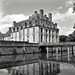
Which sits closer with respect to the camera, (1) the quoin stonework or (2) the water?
(2) the water

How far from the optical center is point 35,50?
43.8m

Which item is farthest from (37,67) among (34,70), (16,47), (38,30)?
(38,30)

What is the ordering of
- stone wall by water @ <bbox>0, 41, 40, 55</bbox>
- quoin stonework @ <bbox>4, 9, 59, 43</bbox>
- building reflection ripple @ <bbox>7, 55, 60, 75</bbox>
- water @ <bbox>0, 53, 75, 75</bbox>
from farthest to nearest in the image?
1. quoin stonework @ <bbox>4, 9, 59, 43</bbox>
2. stone wall by water @ <bbox>0, 41, 40, 55</bbox>
3. water @ <bbox>0, 53, 75, 75</bbox>
4. building reflection ripple @ <bbox>7, 55, 60, 75</bbox>

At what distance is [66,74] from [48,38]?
41.3m

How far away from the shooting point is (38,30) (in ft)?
160

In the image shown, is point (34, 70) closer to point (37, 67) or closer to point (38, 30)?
point (37, 67)

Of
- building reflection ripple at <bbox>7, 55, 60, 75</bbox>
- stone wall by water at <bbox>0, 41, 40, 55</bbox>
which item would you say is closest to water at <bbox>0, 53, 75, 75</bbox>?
building reflection ripple at <bbox>7, 55, 60, 75</bbox>

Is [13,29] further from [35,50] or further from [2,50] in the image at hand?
[2,50]

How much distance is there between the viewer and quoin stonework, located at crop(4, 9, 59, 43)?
49.2 meters

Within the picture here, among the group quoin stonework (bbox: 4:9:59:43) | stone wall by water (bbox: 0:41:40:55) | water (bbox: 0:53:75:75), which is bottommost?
water (bbox: 0:53:75:75)

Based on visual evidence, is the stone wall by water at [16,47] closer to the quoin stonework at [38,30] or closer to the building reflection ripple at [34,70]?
the quoin stonework at [38,30]

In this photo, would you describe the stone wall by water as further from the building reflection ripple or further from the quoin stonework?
the building reflection ripple

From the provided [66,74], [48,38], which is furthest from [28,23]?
[66,74]

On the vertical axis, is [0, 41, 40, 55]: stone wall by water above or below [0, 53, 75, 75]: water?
above
